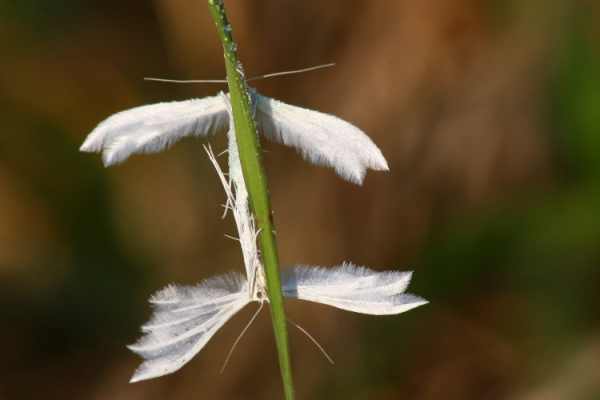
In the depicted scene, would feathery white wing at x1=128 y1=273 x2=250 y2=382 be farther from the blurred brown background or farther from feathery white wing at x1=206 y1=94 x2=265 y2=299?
the blurred brown background

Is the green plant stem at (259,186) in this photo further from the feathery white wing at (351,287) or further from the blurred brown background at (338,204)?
the blurred brown background at (338,204)

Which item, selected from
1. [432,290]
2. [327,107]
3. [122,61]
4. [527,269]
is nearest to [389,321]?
[432,290]

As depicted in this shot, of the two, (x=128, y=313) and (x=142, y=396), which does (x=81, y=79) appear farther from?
(x=142, y=396)

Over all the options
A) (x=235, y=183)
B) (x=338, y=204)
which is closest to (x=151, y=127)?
(x=235, y=183)

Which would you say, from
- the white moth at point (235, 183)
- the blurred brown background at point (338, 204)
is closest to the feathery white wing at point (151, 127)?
the white moth at point (235, 183)

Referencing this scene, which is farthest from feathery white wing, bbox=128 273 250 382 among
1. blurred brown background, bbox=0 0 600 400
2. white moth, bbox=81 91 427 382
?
blurred brown background, bbox=0 0 600 400

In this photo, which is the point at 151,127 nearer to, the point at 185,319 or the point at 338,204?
the point at 185,319
